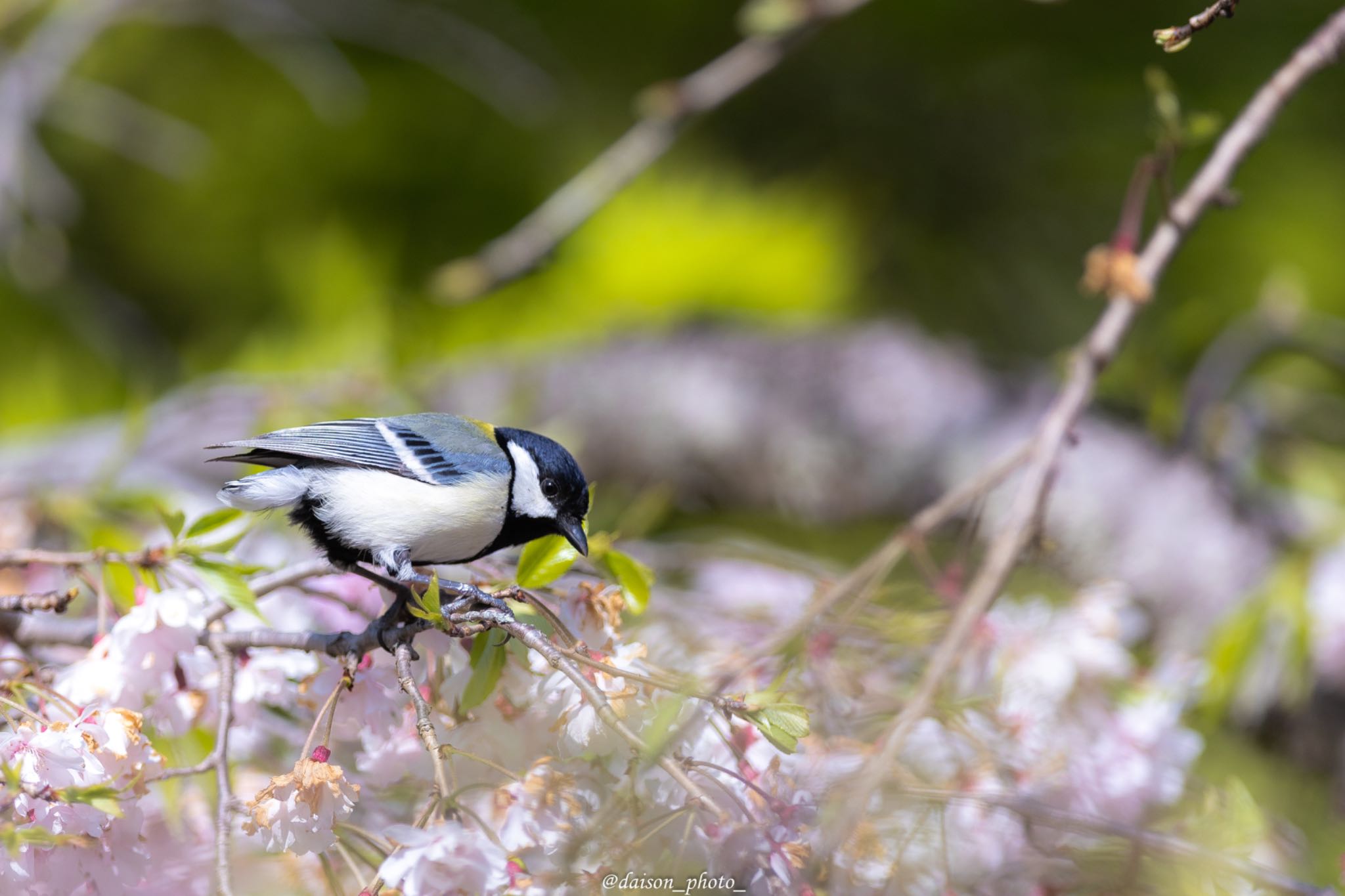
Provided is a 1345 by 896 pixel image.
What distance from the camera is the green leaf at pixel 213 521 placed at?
783 millimetres

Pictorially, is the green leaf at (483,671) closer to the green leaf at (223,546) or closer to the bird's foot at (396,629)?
the bird's foot at (396,629)

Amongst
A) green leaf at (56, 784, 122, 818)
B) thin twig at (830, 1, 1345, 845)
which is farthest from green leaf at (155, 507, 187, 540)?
A: thin twig at (830, 1, 1345, 845)

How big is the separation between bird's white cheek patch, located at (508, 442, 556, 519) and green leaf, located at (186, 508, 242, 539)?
21cm

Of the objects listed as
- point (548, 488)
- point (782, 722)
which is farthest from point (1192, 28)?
point (548, 488)

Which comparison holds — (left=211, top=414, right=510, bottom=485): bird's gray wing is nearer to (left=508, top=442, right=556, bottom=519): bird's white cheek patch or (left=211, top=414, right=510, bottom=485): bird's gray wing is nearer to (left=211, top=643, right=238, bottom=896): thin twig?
(left=508, top=442, right=556, bottom=519): bird's white cheek patch

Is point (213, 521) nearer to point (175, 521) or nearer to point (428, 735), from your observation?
point (175, 521)

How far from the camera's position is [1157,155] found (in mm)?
837

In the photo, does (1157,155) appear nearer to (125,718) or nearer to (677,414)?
(125,718)

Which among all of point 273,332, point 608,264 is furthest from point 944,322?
point 273,332

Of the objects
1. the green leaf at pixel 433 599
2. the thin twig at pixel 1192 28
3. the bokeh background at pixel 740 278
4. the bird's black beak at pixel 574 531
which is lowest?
the bokeh background at pixel 740 278

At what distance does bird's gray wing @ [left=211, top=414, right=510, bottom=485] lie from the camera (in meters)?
0.85

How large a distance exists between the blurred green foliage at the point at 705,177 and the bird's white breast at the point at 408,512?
144cm

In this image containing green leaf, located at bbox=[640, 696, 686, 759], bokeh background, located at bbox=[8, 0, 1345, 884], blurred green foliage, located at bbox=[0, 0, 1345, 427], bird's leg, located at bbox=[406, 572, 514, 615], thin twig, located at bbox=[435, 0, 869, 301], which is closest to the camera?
green leaf, located at bbox=[640, 696, 686, 759]

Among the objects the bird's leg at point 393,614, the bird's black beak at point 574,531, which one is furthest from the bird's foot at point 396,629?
the bird's black beak at point 574,531
